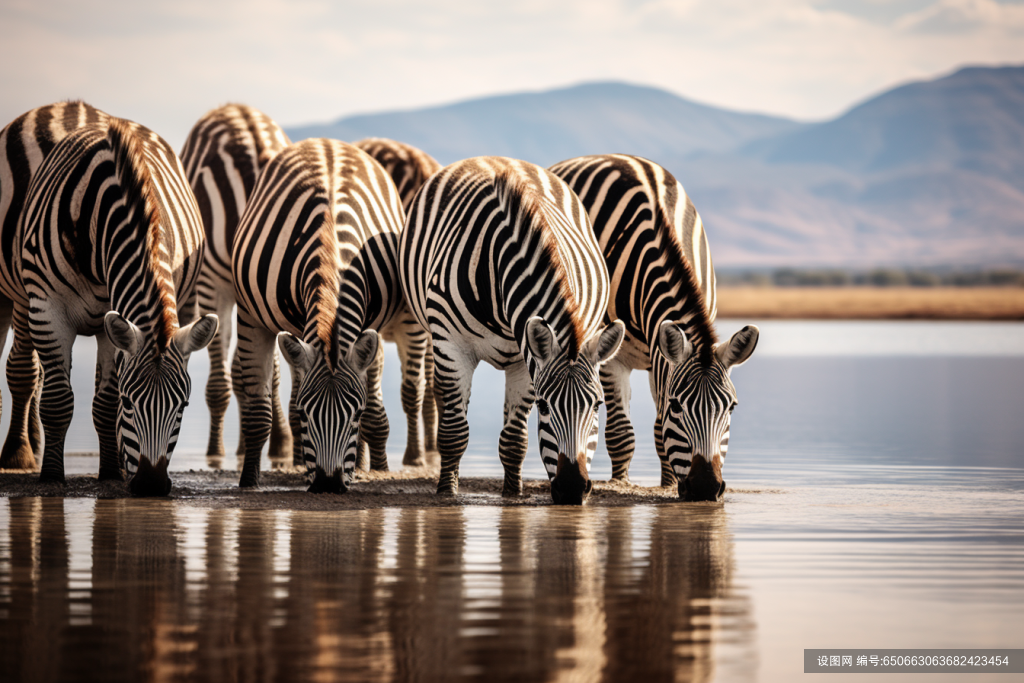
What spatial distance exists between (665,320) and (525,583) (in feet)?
13.3

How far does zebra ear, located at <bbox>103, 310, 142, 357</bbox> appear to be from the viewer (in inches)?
384

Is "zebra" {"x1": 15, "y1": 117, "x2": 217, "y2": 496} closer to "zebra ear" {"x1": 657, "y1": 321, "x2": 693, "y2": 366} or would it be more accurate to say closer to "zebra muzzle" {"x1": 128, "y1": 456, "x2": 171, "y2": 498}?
"zebra muzzle" {"x1": 128, "y1": 456, "x2": 171, "y2": 498}

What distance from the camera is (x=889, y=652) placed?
17.7 ft

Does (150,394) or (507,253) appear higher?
(507,253)

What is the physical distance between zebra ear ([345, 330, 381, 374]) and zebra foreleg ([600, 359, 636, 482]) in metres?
2.33

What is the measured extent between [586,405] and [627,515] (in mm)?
899

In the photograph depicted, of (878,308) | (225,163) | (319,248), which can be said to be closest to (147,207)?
(319,248)

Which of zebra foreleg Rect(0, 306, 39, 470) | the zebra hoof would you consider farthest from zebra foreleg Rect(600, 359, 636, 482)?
zebra foreleg Rect(0, 306, 39, 470)

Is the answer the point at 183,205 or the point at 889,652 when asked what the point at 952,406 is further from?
the point at 889,652

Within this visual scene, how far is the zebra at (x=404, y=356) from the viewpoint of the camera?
13.7m

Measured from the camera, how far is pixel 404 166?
15.2 meters

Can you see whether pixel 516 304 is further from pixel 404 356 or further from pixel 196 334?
pixel 404 356

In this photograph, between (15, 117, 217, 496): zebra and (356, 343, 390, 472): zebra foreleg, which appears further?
(356, 343, 390, 472): zebra foreleg

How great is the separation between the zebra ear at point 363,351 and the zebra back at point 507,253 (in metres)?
0.64
